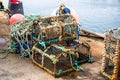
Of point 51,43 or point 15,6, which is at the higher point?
point 15,6

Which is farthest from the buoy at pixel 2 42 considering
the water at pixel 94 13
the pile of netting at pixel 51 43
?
the water at pixel 94 13

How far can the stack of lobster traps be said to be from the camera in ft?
23.1

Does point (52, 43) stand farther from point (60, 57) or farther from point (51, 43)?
point (60, 57)

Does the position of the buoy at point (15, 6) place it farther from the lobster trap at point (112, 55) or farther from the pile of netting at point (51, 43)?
the lobster trap at point (112, 55)

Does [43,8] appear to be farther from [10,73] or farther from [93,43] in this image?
[10,73]

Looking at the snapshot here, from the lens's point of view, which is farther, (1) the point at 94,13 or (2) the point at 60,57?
(1) the point at 94,13

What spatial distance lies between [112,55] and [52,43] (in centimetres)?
184

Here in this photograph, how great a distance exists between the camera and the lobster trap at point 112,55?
6316 mm

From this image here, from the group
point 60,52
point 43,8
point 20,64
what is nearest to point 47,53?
point 60,52

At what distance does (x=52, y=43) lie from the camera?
24.8ft

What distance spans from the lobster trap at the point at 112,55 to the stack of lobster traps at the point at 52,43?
732 millimetres

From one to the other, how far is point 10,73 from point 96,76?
2258 mm

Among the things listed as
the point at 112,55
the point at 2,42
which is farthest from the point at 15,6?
the point at 112,55

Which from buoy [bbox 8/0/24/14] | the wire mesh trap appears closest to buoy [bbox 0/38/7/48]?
the wire mesh trap
